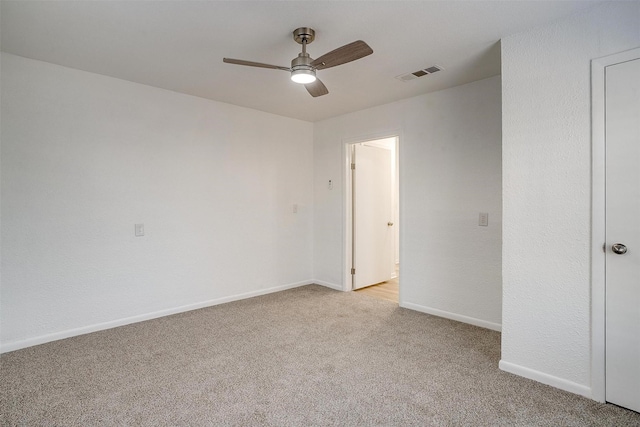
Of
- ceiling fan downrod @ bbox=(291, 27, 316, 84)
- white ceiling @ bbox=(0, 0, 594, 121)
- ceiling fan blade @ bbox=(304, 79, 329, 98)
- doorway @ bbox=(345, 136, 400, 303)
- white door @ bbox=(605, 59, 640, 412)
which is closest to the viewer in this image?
white door @ bbox=(605, 59, 640, 412)

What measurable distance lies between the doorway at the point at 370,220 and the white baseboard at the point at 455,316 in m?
0.40

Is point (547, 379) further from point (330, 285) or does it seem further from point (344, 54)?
point (330, 285)

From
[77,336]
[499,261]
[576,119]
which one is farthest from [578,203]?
[77,336]

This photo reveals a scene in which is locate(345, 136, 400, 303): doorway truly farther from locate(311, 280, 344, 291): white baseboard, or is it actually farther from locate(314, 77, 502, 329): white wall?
locate(314, 77, 502, 329): white wall

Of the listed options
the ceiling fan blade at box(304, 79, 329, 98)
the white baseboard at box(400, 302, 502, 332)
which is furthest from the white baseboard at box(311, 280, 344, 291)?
the ceiling fan blade at box(304, 79, 329, 98)

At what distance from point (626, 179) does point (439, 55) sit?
5.02ft

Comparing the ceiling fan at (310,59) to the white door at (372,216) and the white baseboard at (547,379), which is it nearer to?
the white baseboard at (547,379)

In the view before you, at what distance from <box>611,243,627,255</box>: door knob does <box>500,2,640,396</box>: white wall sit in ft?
0.39

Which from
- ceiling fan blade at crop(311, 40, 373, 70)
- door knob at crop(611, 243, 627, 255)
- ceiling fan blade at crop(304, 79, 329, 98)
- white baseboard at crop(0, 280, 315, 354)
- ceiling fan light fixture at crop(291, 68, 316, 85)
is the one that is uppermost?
ceiling fan blade at crop(311, 40, 373, 70)

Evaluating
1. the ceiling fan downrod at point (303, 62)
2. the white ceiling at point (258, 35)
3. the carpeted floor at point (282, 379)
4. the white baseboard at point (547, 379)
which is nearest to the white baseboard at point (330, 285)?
the carpeted floor at point (282, 379)

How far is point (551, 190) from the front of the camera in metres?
2.22

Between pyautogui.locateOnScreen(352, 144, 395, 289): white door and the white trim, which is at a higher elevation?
pyautogui.locateOnScreen(352, 144, 395, 289): white door

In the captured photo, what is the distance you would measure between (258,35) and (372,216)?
3051mm

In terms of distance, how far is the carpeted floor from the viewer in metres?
1.93
